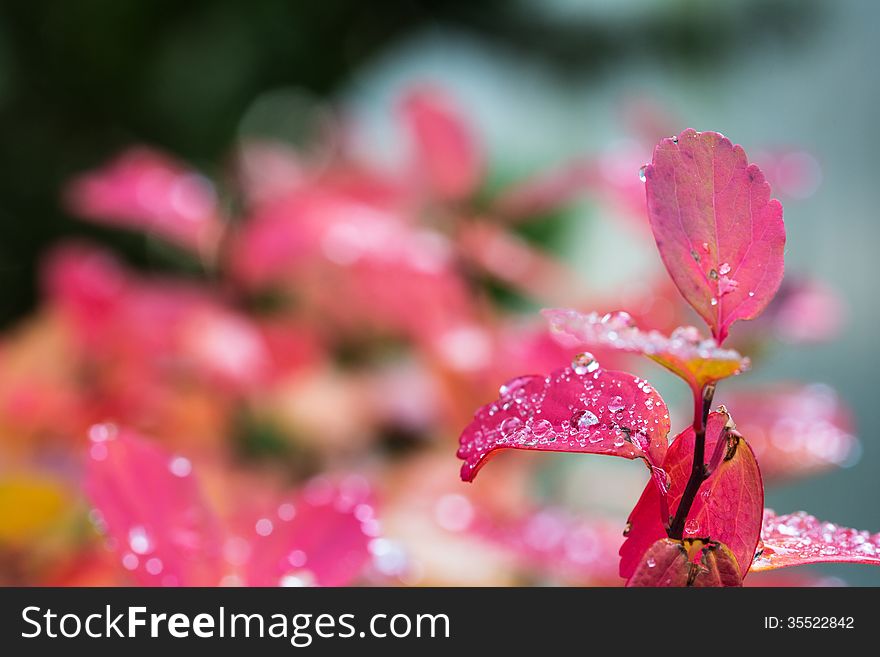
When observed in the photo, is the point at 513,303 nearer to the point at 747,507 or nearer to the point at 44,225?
the point at 44,225

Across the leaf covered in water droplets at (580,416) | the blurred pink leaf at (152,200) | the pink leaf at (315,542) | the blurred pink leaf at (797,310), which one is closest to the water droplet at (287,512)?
the pink leaf at (315,542)

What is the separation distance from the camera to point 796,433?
1.60 feet

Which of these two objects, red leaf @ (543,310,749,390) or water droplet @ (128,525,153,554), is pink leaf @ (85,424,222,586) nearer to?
water droplet @ (128,525,153,554)

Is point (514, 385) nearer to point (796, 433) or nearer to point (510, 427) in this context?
point (510, 427)

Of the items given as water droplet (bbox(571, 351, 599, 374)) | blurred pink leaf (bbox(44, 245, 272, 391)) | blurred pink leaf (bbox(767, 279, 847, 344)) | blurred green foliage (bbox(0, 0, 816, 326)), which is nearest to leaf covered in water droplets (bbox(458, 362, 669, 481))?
water droplet (bbox(571, 351, 599, 374))

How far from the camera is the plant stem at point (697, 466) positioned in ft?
0.65

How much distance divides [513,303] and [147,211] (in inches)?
20.6

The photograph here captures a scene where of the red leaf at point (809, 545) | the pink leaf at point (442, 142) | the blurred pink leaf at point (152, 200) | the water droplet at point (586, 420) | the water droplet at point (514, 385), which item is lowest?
the red leaf at point (809, 545)

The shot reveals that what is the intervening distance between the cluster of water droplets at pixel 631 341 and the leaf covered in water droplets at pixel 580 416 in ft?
0.08

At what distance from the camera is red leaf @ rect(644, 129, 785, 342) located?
201mm

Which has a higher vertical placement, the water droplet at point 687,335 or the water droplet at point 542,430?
the water droplet at point 687,335

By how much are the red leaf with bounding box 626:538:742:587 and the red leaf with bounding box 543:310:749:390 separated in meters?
0.04

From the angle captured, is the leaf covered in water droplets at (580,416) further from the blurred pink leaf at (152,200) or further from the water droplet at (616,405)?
the blurred pink leaf at (152,200)

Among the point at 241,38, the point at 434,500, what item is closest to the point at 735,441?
the point at 434,500
